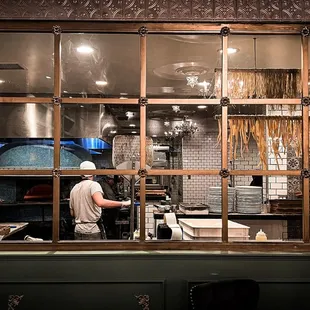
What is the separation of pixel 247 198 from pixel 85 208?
1860 millimetres

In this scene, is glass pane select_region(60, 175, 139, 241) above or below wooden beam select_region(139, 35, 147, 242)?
below

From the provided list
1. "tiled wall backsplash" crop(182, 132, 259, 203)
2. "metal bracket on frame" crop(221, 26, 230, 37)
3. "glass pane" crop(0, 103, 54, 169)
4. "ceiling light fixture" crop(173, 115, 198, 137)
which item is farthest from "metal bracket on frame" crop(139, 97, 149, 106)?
"tiled wall backsplash" crop(182, 132, 259, 203)

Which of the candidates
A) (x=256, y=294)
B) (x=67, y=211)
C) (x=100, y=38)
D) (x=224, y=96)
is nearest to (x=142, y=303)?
(x=256, y=294)

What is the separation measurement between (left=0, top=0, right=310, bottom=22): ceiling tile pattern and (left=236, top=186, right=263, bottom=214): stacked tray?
237 cm

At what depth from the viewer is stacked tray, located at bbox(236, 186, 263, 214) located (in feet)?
14.3

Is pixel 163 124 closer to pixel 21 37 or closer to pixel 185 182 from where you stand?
pixel 185 182

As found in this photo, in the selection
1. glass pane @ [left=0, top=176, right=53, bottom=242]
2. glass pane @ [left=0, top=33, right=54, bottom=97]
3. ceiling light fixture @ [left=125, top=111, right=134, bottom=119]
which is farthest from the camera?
glass pane @ [left=0, top=176, right=53, bottom=242]

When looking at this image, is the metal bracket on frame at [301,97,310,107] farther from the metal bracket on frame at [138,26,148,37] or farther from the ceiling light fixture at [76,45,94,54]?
the ceiling light fixture at [76,45,94,54]

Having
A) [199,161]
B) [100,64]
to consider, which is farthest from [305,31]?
[199,161]

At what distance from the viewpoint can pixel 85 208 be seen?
4.03m

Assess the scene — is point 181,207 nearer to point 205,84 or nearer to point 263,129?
point 205,84

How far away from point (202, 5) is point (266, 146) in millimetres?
1089

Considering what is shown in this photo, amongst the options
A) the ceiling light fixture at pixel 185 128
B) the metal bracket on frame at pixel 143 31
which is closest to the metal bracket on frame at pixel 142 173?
the metal bracket on frame at pixel 143 31

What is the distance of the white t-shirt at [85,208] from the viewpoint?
3.96 meters
